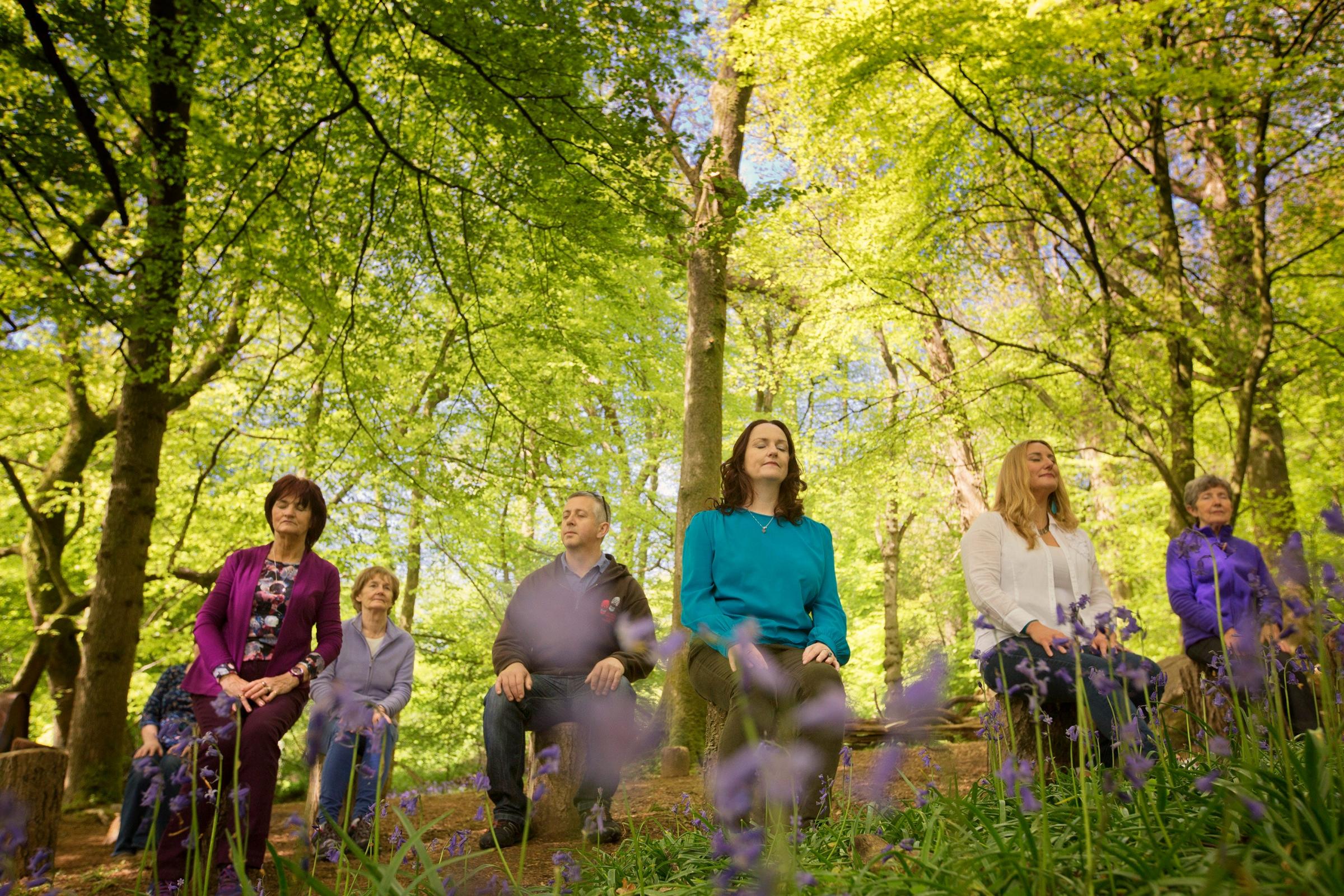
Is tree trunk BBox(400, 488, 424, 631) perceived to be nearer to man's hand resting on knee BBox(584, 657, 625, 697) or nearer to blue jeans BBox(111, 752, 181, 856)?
blue jeans BBox(111, 752, 181, 856)

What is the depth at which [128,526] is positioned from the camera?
7.87 metres

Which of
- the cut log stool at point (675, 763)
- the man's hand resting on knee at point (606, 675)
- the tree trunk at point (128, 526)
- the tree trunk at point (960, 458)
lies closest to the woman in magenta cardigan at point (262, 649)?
the man's hand resting on knee at point (606, 675)

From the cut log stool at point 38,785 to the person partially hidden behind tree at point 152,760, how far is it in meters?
0.36

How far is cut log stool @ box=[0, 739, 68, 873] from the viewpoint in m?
4.27

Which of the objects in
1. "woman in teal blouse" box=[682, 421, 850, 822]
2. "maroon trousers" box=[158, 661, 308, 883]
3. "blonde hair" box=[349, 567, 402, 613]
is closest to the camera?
"woman in teal blouse" box=[682, 421, 850, 822]

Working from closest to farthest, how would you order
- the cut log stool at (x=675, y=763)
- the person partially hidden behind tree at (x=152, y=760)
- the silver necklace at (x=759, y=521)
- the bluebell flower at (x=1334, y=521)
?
1. the bluebell flower at (x=1334, y=521)
2. the silver necklace at (x=759, y=521)
3. the person partially hidden behind tree at (x=152, y=760)
4. the cut log stool at (x=675, y=763)

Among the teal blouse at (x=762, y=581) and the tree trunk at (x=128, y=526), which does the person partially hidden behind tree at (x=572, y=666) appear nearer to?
the teal blouse at (x=762, y=581)

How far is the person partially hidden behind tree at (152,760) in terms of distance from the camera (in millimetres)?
4070

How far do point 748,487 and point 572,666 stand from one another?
1.31 metres

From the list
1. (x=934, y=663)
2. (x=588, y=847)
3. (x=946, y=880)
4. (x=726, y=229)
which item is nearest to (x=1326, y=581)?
(x=934, y=663)

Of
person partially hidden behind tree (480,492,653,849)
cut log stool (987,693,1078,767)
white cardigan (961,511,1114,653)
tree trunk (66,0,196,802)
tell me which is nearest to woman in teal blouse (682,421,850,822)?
person partially hidden behind tree (480,492,653,849)

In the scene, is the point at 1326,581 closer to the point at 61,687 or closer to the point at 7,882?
the point at 7,882

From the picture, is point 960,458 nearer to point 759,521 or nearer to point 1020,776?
point 759,521

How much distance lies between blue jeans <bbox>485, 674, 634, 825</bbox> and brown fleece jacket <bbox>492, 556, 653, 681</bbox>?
9 cm
